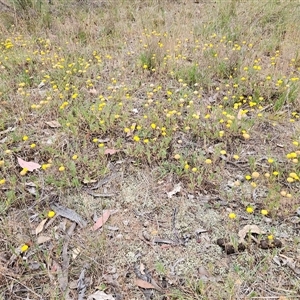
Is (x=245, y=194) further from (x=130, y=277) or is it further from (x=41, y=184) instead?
(x=41, y=184)

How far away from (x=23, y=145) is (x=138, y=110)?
1.36 meters

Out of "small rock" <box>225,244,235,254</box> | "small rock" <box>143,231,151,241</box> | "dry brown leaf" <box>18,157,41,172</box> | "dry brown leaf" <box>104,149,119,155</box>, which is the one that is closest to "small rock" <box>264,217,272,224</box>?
"small rock" <box>225,244,235,254</box>

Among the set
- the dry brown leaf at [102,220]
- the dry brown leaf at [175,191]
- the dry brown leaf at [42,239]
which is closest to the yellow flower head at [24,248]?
the dry brown leaf at [42,239]

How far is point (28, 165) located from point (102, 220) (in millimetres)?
1059

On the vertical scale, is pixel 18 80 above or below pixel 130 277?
above

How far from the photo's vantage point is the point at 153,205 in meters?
2.66

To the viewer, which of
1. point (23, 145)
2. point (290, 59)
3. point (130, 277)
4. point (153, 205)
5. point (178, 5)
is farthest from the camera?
point (178, 5)

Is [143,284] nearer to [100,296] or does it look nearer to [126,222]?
[100,296]

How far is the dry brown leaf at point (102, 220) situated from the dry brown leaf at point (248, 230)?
3.43ft

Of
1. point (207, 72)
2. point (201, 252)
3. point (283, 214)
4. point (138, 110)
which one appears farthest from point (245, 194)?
point (207, 72)

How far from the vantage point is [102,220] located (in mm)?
2408

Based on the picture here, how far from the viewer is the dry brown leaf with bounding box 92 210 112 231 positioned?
2.45 m

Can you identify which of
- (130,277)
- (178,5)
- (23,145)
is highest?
(178,5)

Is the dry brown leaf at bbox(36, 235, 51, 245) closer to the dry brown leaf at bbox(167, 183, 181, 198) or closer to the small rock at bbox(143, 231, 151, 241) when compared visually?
the small rock at bbox(143, 231, 151, 241)
